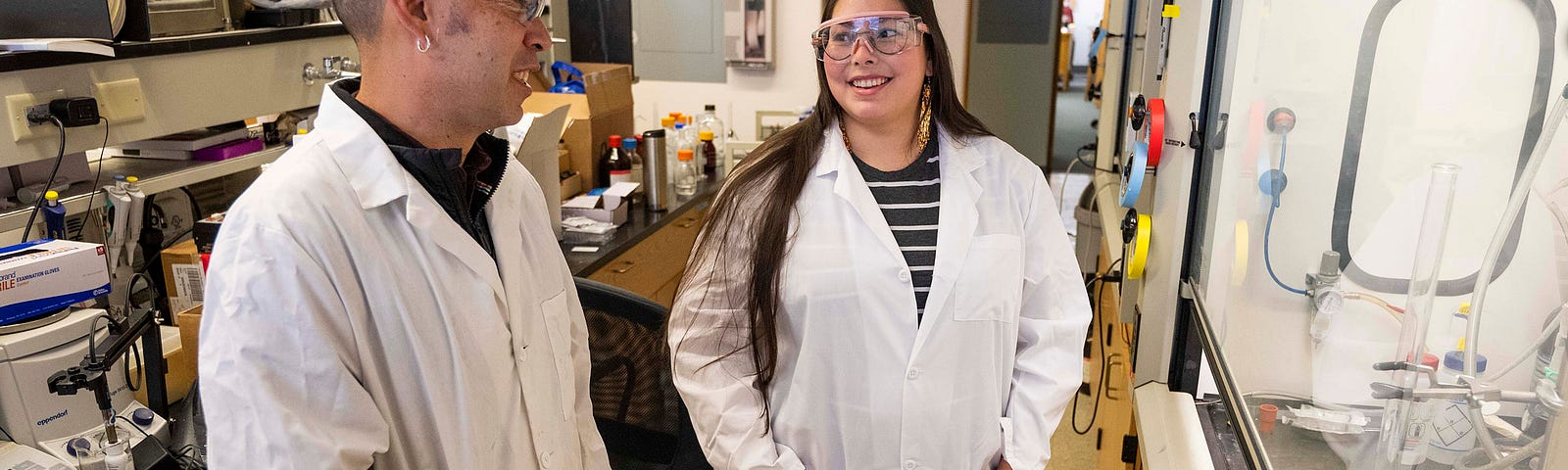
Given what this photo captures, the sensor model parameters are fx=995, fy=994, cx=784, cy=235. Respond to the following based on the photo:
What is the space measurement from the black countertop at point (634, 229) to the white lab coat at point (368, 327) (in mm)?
1486

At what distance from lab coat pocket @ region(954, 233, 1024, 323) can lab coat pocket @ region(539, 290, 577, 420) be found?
563 millimetres

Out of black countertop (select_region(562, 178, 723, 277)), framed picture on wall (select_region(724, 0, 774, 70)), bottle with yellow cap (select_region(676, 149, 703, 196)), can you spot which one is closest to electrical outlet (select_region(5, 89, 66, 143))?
black countertop (select_region(562, 178, 723, 277))

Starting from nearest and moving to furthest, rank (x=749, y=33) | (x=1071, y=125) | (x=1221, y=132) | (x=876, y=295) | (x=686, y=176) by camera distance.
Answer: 1. (x=876, y=295)
2. (x=1221, y=132)
3. (x=686, y=176)
4. (x=749, y=33)
5. (x=1071, y=125)

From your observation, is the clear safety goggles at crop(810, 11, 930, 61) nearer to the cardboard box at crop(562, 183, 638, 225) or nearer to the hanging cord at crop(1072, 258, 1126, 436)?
the hanging cord at crop(1072, 258, 1126, 436)

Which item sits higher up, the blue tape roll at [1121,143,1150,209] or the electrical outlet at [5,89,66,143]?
the electrical outlet at [5,89,66,143]

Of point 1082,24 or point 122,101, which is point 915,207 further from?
point 1082,24

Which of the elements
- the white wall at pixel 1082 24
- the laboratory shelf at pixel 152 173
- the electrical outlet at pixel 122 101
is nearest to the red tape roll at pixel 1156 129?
the laboratory shelf at pixel 152 173

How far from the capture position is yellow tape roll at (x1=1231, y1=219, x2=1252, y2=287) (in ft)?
5.45

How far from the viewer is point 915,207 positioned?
152cm

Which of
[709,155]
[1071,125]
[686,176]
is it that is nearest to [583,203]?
[686,176]

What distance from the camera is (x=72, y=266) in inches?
65.5

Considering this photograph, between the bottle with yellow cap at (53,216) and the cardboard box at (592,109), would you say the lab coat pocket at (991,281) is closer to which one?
the bottle with yellow cap at (53,216)

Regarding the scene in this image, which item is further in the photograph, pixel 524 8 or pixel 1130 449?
pixel 1130 449

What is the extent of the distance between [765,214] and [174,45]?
1613 mm
